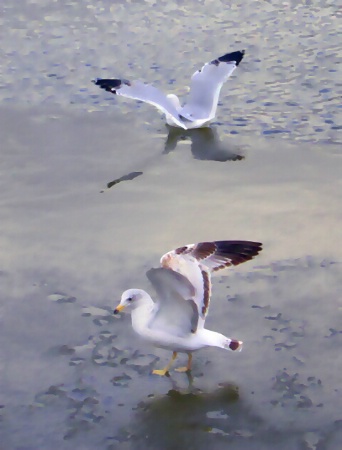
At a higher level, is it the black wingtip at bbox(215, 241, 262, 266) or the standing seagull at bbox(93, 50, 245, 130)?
the black wingtip at bbox(215, 241, 262, 266)

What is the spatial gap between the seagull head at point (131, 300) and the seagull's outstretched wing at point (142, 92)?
4389 millimetres

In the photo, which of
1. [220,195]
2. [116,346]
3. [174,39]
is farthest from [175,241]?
[174,39]

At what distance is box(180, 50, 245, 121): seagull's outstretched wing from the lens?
9.47 metres

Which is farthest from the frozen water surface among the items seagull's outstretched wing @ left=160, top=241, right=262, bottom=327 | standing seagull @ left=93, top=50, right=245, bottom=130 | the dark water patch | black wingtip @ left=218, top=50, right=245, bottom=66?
seagull's outstretched wing @ left=160, top=241, right=262, bottom=327

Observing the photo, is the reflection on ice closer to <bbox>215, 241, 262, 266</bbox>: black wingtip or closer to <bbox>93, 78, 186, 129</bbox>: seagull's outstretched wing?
<bbox>93, 78, 186, 129</bbox>: seagull's outstretched wing

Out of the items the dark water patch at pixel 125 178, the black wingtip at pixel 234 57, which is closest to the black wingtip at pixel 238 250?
the dark water patch at pixel 125 178

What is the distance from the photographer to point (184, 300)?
4859mm

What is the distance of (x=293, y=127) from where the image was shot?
8.98 metres

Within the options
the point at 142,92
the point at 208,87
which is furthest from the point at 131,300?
the point at 208,87

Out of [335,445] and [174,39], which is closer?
[335,445]

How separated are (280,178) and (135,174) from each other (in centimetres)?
134

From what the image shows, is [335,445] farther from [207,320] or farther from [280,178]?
[280,178]

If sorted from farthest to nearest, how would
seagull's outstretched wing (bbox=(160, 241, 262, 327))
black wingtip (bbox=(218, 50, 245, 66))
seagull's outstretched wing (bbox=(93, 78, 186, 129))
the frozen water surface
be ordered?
black wingtip (bbox=(218, 50, 245, 66)) < seagull's outstretched wing (bbox=(93, 78, 186, 129)) < seagull's outstretched wing (bbox=(160, 241, 262, 327)) < the frozen water surface

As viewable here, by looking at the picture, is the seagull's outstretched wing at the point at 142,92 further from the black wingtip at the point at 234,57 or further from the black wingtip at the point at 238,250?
the black wingtip at the point at 238,250
